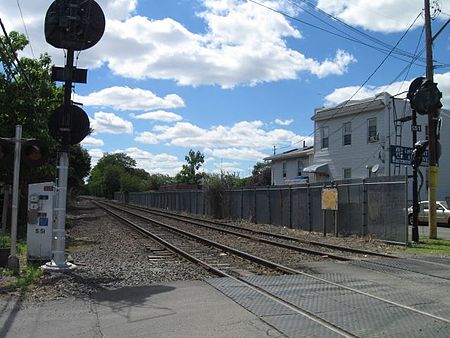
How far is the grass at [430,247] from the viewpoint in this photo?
15672mm

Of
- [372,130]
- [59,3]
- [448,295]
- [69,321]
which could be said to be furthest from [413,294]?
[372,130]

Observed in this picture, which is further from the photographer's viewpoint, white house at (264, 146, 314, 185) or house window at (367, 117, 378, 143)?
white house at (264, 146, 314, 185)

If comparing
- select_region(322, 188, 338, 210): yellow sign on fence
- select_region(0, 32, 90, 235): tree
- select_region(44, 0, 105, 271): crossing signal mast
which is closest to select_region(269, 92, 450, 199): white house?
select_region(322, 188, 338, 210): yellow sign on fence

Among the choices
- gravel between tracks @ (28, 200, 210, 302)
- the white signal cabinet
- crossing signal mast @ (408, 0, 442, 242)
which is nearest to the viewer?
gravel between tracks @ (28, 200, 210, 302)

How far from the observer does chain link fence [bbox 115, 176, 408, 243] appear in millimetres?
18344

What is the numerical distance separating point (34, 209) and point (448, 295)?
29.9 feet

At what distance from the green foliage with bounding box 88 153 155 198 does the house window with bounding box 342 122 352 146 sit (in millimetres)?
91771

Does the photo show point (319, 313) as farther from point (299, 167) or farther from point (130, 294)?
point (299, 167)

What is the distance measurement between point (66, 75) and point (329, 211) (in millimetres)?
14617

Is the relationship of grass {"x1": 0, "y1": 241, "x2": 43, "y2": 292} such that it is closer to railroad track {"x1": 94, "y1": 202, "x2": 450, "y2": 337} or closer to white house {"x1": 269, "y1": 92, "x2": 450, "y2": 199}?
railroad track {"x1": 94, "y1": 202, "x2": 450, "y2": 337}

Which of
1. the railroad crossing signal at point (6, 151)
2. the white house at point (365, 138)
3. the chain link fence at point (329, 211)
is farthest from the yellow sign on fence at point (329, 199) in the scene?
the railroad crossing signal at point (6, 151)

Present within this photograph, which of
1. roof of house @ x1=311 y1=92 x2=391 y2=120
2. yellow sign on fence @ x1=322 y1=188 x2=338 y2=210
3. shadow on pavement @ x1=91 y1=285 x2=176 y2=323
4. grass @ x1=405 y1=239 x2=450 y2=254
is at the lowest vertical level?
shadow on pavement @ x1=91 y1=285 x2=176 y2=323

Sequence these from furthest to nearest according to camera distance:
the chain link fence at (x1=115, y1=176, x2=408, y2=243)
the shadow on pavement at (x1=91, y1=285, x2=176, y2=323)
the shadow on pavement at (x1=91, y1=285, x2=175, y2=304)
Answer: the chain link fence at (x1=115, y1=176, x2=408, y2=243)
the shadow on pavement at (x1=91, y1=285, x2=175, y2=304)
the shadow on pavement at (x1=91, y1=285, x2=176, y2=323)

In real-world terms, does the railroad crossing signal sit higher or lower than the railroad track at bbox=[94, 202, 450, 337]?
higher
